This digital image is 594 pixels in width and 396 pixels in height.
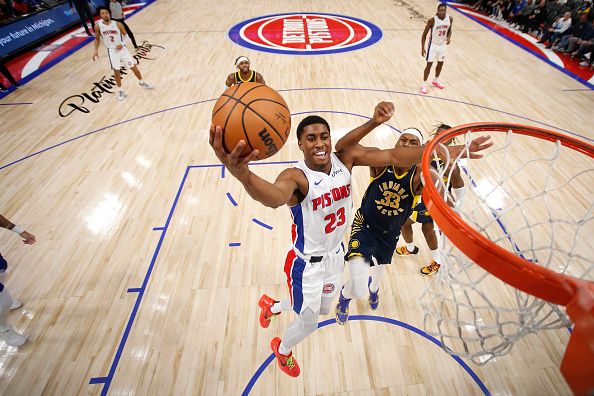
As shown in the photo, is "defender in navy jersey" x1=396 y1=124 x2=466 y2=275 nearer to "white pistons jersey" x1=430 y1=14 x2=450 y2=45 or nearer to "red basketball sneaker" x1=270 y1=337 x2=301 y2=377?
"red basketball sneaker" x1=270 y1=337 x2=301 y2=377

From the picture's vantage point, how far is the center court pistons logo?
10.2m

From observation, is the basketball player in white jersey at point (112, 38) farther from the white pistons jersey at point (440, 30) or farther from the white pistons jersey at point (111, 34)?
the white pistons jersey at point (440, 30)

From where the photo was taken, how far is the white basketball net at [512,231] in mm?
2285

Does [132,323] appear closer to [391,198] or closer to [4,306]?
[4,306]

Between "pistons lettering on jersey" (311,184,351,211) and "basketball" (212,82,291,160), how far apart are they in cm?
47

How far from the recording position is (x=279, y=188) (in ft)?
6.33

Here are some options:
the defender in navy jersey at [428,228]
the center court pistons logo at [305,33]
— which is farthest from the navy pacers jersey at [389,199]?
the center court pistons logo at [305,33]

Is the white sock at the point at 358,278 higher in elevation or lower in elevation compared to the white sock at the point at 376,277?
higher

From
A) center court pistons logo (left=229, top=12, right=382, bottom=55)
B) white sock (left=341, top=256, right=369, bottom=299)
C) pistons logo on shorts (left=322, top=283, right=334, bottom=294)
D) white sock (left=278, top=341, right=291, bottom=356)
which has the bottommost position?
center court pistons logo (left=229, top=12, right=382, bottom=55)

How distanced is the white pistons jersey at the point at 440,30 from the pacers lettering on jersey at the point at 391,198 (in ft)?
18.8

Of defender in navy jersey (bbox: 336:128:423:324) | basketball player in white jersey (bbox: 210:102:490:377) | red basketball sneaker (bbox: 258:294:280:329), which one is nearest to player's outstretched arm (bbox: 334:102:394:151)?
basketball player in white jersey (bbox: 210:102:490:377)

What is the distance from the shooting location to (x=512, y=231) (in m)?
4.06

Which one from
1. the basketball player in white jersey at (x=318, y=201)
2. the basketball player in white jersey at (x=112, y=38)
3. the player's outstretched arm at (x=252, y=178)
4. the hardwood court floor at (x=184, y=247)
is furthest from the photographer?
the basketball player in white jersey at (x=112, y=38)

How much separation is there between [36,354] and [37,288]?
2.76 feet
